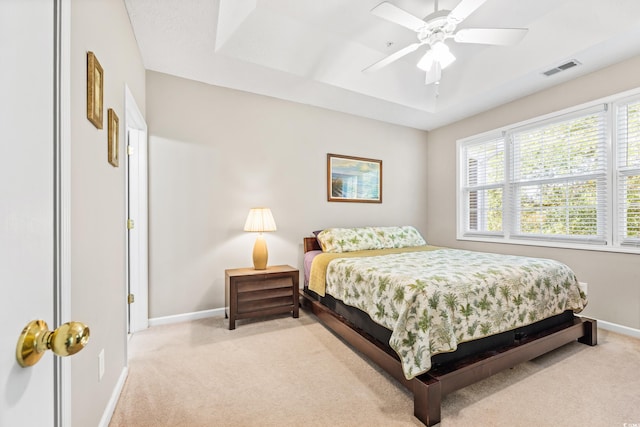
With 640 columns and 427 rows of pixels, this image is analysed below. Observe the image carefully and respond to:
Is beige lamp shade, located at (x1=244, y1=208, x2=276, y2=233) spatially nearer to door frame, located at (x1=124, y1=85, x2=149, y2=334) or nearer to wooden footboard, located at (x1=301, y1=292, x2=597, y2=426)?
door frame, located at (x1=124, y1=85, x2=149, y2=334)

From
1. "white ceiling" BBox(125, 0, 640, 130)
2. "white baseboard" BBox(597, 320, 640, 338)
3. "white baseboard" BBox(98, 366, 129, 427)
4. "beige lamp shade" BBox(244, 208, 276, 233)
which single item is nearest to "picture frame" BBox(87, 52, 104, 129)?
"white ceiling" BBox(125, 0, 640, 130)

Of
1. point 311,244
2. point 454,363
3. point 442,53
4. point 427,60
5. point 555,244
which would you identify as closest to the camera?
point 454,363

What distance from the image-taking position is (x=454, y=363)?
176cm

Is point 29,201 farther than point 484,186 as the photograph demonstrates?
No

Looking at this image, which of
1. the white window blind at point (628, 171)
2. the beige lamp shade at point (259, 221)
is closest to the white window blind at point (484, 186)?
the white window blind at point (628, 171)

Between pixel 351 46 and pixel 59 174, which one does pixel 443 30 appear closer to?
pixel 351 46

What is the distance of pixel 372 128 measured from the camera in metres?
4.31

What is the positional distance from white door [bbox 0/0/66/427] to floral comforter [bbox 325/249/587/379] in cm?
157

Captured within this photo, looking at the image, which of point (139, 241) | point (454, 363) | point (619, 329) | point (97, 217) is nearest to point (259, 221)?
point (139, 241)

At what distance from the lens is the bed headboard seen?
3.59m

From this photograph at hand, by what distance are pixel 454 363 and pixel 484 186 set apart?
9.96 ft

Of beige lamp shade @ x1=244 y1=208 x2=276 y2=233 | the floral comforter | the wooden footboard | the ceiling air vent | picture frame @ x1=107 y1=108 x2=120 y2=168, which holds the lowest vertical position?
the wooden footboard

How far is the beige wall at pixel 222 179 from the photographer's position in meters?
A: 2.95

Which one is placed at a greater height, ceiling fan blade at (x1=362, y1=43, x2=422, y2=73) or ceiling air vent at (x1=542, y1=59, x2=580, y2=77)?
ceiling air vent at (x1=542, y1=59, x2=580, y2=77)
